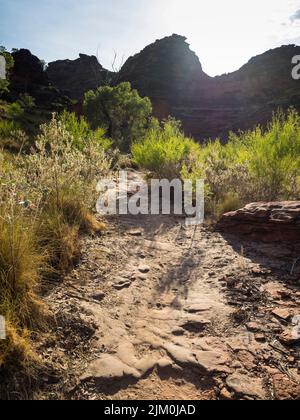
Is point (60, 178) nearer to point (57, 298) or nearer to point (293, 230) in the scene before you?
point (57, 298)

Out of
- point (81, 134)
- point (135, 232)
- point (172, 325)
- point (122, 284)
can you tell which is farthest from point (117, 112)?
point (172, 325)

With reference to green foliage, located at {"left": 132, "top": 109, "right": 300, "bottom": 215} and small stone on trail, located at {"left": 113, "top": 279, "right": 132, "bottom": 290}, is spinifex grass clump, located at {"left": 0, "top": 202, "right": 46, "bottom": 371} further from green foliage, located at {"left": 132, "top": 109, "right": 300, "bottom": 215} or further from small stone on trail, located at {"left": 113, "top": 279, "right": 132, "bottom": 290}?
green foliage, located at {"left": 132, "top": 109, "right": 300, "bottom": 215}

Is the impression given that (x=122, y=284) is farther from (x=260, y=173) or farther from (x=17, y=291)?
(x=260, y=173)

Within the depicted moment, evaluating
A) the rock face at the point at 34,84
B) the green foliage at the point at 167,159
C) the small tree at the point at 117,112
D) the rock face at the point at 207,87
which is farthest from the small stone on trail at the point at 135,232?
the rock face at the point at 207,87

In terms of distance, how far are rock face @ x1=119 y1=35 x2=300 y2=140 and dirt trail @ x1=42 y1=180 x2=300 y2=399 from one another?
32940mm

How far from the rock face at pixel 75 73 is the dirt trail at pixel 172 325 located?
47301 mm

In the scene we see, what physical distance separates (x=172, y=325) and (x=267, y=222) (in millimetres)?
2129

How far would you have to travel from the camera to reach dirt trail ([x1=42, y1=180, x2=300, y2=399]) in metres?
1.91

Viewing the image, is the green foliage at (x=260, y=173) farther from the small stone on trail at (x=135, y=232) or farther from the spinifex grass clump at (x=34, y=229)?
the spinifex grass clump at (x=34, y=229)

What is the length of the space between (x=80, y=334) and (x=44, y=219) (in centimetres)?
133

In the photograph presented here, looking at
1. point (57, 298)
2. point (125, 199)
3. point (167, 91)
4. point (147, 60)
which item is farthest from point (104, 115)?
point (147, 60)

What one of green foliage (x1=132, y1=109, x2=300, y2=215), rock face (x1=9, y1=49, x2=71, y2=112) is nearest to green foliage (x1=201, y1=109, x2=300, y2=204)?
green foliage (x1=132, y1=109, x2=300, y2=215)

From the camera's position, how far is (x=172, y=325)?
2.55m

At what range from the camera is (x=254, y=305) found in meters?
2.74
